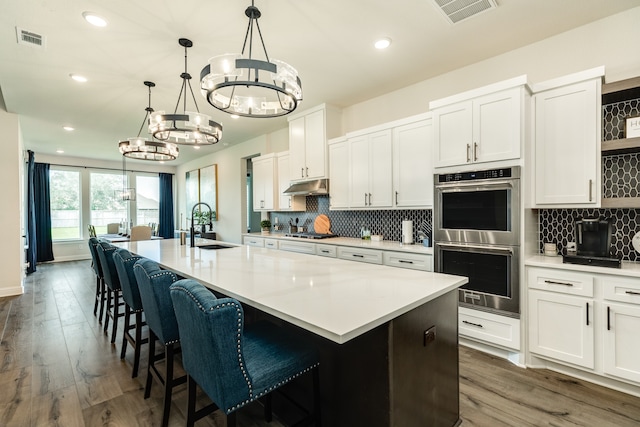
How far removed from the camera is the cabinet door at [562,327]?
2.25 metres

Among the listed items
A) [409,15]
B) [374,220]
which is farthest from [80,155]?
[409,15]

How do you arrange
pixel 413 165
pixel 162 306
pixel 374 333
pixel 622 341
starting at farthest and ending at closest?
pixel 413 165 < pixel 622 341 < pixel 162 306 < pixel 374 333

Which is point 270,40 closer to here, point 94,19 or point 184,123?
point 184,123

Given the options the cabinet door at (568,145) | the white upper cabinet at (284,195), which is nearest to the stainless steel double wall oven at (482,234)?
the cabinet door at (568,145)

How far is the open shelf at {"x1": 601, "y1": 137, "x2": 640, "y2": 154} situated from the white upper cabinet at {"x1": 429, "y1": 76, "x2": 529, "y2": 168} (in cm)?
58

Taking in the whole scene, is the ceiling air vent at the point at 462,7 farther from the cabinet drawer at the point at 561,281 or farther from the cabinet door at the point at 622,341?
the cabinet door at the point at 622,341

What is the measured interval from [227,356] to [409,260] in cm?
250

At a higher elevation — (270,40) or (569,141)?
(270,40)

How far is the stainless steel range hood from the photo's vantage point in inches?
180

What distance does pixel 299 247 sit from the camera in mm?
4570

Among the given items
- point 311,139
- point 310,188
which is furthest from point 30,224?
point 311,139

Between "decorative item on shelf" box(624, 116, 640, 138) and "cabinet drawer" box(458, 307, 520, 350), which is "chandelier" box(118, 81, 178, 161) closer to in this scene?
"cabinet drawer" box(458, 307, 520, 350)

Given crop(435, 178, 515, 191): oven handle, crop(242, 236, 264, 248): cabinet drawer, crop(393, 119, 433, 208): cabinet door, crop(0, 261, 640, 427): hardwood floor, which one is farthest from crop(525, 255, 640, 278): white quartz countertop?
crop(242, 236, 264, 248): cabinet drawer

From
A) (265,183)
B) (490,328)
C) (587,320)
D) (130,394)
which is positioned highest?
(265,183)
